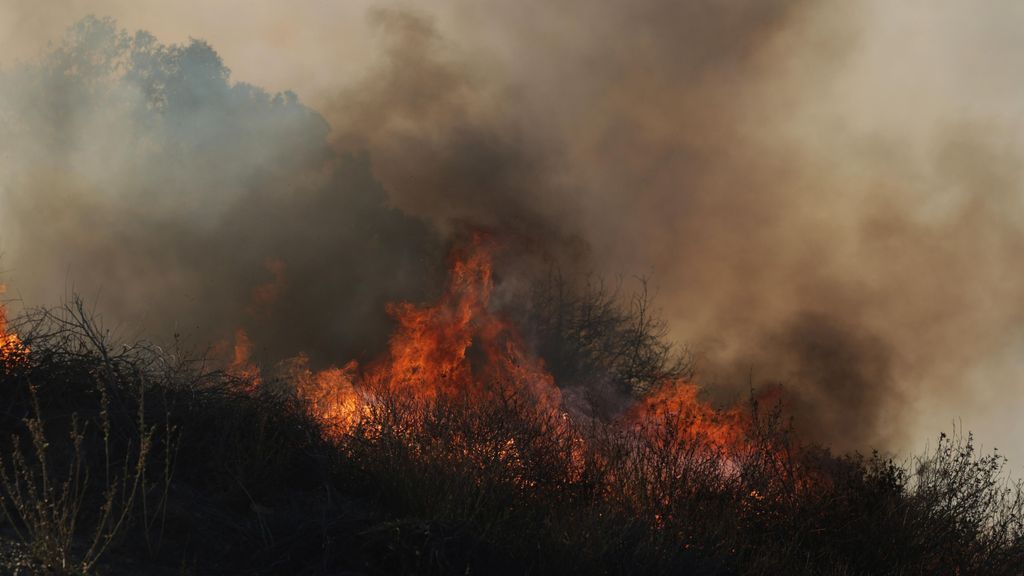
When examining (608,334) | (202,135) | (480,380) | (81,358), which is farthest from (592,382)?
(81,358)

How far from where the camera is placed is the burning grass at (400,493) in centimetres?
646

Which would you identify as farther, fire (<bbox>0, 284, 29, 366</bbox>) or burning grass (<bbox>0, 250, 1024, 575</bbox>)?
fire (<bbox>0, 284, 29, 366</bbox>)

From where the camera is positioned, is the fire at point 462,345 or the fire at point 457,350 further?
the fire at point 462,345

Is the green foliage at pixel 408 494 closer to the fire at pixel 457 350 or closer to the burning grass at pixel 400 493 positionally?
the burning grass at pixel 400 493

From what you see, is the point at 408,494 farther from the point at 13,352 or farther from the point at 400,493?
the point at 13,352

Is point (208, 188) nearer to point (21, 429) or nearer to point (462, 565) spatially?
point (21, 429)

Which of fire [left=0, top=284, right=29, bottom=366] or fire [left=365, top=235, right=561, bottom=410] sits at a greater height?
fire [left=365, top=235, right=561, bottom=410]

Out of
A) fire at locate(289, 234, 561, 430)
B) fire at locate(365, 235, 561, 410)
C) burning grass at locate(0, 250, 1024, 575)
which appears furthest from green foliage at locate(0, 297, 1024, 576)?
fire at locate(365, 235, 561, 410)

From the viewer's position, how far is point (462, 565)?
260 inches

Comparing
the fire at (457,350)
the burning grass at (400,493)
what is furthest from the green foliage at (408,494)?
the fire at (457,350)

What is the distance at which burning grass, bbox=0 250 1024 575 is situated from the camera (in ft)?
21.2

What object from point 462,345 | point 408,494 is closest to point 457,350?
point 462,345

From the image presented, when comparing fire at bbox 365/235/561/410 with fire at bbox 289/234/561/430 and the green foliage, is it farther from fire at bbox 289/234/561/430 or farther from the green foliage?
the green foliage

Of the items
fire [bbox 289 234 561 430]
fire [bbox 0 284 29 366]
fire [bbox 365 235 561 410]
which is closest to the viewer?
fire [bbox 0 284 29 366]
